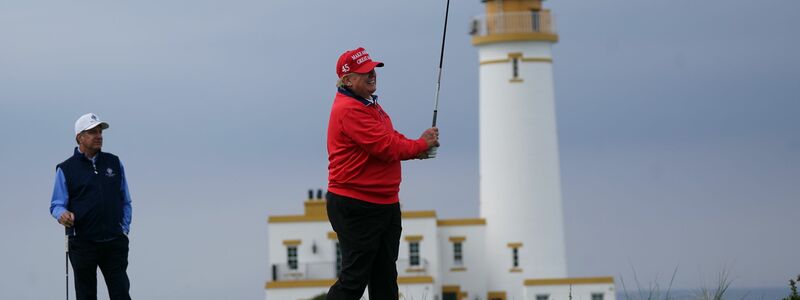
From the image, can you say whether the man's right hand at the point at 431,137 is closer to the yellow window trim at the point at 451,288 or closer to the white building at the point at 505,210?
the white building at the point at 505,210

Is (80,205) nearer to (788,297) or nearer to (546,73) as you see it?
(788,297)

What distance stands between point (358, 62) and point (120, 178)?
2244 millimetres

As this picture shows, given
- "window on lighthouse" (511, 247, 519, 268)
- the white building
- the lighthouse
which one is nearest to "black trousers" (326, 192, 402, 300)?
the white building

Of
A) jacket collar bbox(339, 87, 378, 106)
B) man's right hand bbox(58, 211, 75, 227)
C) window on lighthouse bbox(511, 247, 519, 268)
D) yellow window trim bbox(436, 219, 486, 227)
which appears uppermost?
yellow window trim bbox(436, 219, 486, 227)

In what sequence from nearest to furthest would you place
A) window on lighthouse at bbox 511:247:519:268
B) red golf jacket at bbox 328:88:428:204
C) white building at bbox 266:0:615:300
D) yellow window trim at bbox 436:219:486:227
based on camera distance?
red golf jacket at bbox 328:88:428:204, white building at bbox 266:0:615:300, window on lighthouse at bbox 511:247:519:268, yellow window trim at bbox 436:219:486:227

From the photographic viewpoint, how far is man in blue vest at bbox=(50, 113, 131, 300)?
1051 cm

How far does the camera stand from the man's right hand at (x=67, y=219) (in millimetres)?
10414

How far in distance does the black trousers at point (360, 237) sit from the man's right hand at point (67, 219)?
1.91 m

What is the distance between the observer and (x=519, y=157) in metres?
46.5

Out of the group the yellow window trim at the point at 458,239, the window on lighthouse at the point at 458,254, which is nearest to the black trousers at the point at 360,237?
the window on lighthouse at the point at 458,254

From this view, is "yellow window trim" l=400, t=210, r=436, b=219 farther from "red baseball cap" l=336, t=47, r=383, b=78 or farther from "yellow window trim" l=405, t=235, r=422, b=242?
"red baseball cap" l=336, t=47, r=383, b=78

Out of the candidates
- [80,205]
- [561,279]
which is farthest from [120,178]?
[561,279]

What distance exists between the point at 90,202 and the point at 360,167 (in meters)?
2.18

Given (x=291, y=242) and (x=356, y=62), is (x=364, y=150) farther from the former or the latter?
(x=291, y=242)
